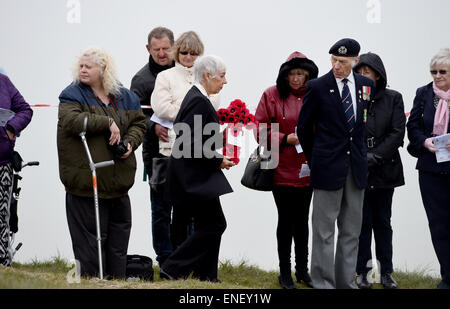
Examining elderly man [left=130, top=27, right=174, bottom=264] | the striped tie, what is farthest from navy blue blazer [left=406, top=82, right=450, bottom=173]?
elderly man [left=130, top=27, right=174, bottom=264]

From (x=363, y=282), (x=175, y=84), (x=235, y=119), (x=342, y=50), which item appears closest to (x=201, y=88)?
(x=235, y=119)

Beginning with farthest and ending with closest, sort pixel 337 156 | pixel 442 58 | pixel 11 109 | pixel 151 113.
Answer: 1. pixel 151 113
2. pixel 11 109
3. pixel 442 58
4. pixel 337 156

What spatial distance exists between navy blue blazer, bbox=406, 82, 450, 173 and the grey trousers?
0.85 meters

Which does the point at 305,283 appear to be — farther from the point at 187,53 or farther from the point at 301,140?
the point at 187,53

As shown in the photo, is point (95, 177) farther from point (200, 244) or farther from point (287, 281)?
point (287, 281)

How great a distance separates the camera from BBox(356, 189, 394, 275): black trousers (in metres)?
7.20

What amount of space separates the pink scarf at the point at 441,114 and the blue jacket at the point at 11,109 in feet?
11.7

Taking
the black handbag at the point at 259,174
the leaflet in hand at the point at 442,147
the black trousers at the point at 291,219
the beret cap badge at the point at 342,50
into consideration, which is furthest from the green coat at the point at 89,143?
the leaflet in hand at the point at 442,147

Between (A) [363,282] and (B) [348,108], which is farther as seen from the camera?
(A) [363,282]

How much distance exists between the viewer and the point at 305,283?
7.15 m

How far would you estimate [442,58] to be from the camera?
6.84 meters

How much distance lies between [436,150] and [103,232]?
2885 millimetres

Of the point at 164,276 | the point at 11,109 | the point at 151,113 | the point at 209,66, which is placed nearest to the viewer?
the point at 209,66

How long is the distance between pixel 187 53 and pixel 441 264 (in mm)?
2880
